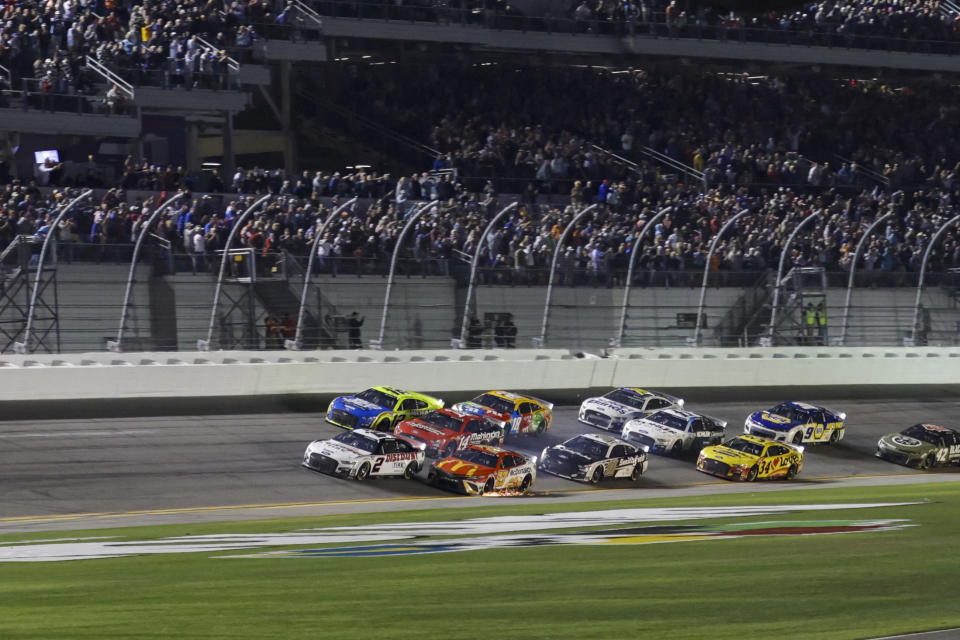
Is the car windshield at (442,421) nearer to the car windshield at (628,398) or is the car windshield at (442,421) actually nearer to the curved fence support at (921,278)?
the car windshield at (628,398)

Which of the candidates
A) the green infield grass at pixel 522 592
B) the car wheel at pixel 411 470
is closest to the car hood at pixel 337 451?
the car wheel at pixel 411 470

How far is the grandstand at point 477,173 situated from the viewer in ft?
90.8

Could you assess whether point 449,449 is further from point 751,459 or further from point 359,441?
point 751,459

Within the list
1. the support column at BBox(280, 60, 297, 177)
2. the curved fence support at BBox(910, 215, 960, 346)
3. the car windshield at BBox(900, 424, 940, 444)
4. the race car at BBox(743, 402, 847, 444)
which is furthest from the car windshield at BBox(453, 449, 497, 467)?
the support column at BBox(280, 60, 297, 177)

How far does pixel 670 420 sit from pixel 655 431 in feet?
1.26

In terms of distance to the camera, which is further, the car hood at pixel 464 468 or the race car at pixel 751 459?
the race car at pixel 751 459

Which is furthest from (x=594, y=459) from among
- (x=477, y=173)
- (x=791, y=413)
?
(x=477, y=173)

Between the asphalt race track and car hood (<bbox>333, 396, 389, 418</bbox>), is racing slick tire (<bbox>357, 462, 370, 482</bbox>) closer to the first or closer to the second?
the asphalt race track

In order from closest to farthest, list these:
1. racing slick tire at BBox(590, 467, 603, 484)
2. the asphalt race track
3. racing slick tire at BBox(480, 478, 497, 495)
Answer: the asphalt race track, racing slick tire at BBox(480, 478, 497, 495), racing slick tire at BBox(590, 467, 603, 484)

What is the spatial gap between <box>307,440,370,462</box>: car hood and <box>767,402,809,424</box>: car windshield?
9.83 meters

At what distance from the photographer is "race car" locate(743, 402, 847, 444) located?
28589mm

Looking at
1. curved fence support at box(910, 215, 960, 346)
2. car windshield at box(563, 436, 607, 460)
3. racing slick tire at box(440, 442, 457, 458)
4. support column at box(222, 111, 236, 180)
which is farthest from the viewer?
support column at box(222, 111, 236, 180)

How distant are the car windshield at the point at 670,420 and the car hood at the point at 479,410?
292 centimetres

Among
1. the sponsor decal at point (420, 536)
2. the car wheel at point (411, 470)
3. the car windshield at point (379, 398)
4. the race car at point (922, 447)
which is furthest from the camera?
the race car at point (922, 447)
